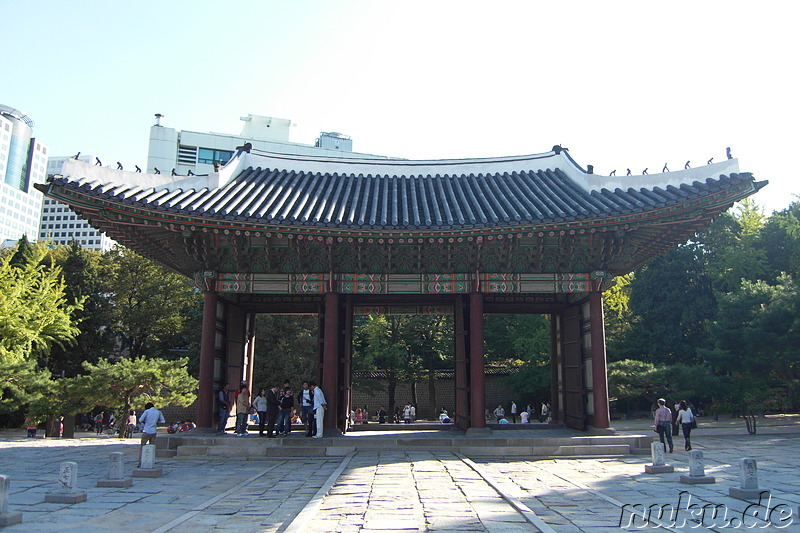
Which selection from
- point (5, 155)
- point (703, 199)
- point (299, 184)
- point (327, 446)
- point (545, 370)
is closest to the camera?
point (703, 199)

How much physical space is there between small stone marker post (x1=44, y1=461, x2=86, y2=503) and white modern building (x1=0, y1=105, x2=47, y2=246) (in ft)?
411

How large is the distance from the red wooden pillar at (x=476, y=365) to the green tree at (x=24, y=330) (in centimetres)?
1736

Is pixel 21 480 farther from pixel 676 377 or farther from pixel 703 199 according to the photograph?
pixel 676 377

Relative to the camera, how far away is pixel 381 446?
47.9 feet

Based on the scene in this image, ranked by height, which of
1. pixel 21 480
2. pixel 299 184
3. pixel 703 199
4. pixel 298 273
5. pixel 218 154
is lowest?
pixel 21 480

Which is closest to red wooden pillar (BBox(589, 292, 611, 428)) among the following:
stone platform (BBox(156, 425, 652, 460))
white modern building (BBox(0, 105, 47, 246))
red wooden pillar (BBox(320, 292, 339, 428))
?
stone platform (BBox(156, 425, 652, 460))

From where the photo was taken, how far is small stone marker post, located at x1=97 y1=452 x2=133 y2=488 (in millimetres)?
10188

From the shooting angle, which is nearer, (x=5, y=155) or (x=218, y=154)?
(x=218, y=154)

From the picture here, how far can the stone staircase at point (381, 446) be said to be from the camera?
14164 mm

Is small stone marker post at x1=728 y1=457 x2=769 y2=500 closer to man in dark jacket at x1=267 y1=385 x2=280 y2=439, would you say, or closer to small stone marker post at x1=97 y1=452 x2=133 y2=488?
small stone marker post at x1=97 y1=452 x2=133 y2=488

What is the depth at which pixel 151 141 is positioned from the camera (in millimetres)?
51375

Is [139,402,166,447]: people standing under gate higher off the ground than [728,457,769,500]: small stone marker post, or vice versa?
[139,402,166,447]: people standing under gate

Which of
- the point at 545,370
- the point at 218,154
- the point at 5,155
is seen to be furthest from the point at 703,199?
the point at 5,155

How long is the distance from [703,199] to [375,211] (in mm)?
8175
